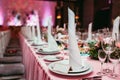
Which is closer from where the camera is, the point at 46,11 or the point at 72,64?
the point at 72,64

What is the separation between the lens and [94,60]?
1.83 metres

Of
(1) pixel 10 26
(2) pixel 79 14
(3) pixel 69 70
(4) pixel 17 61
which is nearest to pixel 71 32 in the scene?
(3) pixel 69 70

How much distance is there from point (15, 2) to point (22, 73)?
9.08m

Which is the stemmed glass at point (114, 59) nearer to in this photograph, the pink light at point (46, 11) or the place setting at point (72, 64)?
the place setting at point (72, 64)

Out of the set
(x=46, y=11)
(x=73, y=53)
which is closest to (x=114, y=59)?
(x=73, y=53)

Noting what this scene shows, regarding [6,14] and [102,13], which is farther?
[6,14]

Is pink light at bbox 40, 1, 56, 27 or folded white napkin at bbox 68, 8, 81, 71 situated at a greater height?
pink light at bbox 40, 1, 56, 27

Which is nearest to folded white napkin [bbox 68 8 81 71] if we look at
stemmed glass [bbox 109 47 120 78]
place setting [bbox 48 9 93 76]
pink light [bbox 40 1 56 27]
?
place setting [bbox 48 9 93 76]

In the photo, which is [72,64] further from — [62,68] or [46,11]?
[46,11]

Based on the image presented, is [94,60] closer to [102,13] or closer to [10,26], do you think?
[102,13]

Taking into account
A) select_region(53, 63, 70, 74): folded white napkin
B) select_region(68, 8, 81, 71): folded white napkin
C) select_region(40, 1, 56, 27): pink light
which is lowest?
select_region(53, 63, 70, 74): folded white napkin

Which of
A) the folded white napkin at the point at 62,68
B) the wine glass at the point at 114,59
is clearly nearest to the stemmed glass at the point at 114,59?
the wine glass at the point at 114,59

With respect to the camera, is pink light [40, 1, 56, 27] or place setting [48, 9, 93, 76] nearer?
place setting [48, 9, 93, 76]

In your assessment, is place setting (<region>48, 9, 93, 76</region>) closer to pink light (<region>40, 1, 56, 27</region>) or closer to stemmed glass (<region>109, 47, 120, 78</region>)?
stemmed glass (<region>109, 47, 120, 78</region>)
